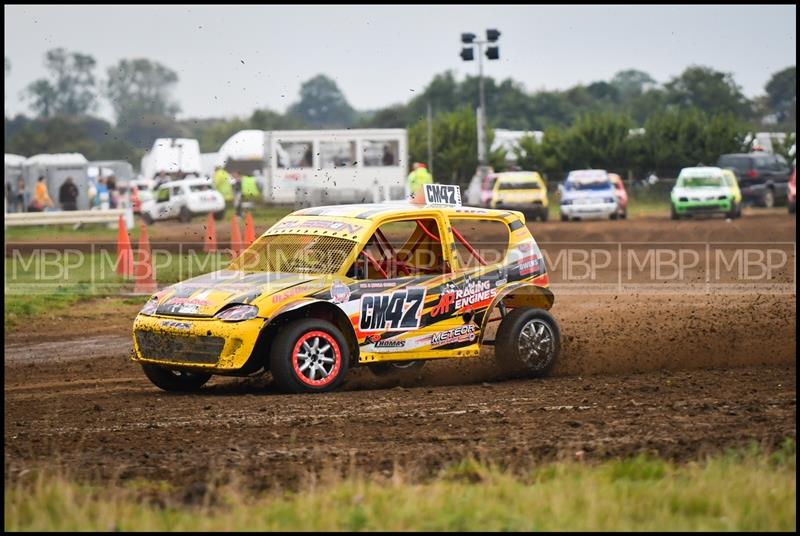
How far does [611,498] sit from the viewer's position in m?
6.04

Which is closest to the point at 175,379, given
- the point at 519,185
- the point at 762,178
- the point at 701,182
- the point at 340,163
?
the point at 701,182

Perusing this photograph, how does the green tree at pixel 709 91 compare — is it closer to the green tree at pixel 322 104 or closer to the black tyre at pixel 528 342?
the green tree at pixel 322 104

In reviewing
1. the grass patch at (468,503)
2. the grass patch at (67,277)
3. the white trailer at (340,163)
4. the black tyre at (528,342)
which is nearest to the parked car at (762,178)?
the white trailer at (340,163)

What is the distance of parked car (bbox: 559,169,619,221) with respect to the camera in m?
37.2

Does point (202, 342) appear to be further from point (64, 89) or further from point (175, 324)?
point (64, 89)

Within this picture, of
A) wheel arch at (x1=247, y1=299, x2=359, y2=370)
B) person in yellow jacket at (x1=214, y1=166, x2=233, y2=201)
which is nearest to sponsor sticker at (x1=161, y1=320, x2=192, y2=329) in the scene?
wheel arch at (x1=247, y1=299, x2=359, y2=370)

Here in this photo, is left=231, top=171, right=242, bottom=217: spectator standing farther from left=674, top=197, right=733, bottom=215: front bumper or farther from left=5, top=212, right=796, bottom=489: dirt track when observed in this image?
left=5, top=212, right=796, bottom=489: dirt track

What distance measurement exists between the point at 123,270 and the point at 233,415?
12235mm

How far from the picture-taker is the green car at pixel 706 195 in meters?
36.1

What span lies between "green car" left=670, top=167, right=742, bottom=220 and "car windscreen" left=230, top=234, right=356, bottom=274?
87.2 ft

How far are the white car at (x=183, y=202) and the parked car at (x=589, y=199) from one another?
11.3 m

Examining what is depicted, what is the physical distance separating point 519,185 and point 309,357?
28.8 m

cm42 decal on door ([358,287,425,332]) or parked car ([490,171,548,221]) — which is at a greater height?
parked car ([490,171,548,221])

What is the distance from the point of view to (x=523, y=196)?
38062 mm
